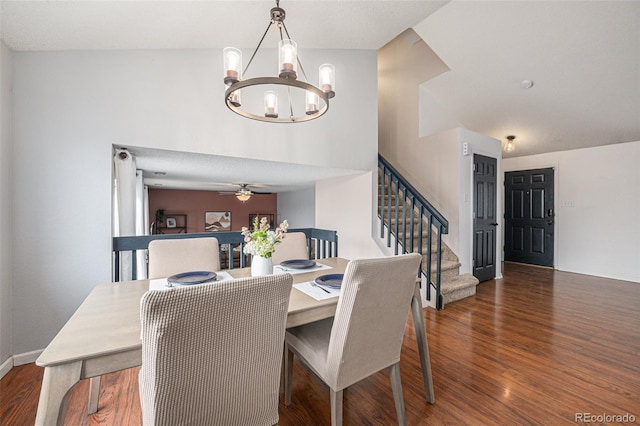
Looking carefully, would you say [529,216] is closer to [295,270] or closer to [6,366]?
[295,270]

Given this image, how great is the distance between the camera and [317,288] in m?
1.53

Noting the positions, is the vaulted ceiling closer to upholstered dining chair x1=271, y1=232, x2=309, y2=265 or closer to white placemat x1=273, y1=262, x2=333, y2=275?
upholstered dining chair x1=271, y1=232, x2=309, y2=265

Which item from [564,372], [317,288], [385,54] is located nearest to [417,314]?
[317,288]

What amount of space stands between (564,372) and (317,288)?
1896mm

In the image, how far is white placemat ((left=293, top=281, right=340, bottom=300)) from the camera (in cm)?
138

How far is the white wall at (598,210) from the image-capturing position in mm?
4293

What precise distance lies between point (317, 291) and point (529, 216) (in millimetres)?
5785

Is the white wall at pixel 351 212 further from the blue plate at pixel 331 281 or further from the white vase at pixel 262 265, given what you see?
the white vase at pixel 262 265

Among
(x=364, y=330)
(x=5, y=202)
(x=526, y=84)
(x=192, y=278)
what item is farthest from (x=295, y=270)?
(x=526, y=84)

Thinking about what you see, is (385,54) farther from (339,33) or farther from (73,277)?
(73,277)

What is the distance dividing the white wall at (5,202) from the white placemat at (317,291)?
6.56ft

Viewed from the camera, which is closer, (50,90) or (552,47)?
(50,90)
